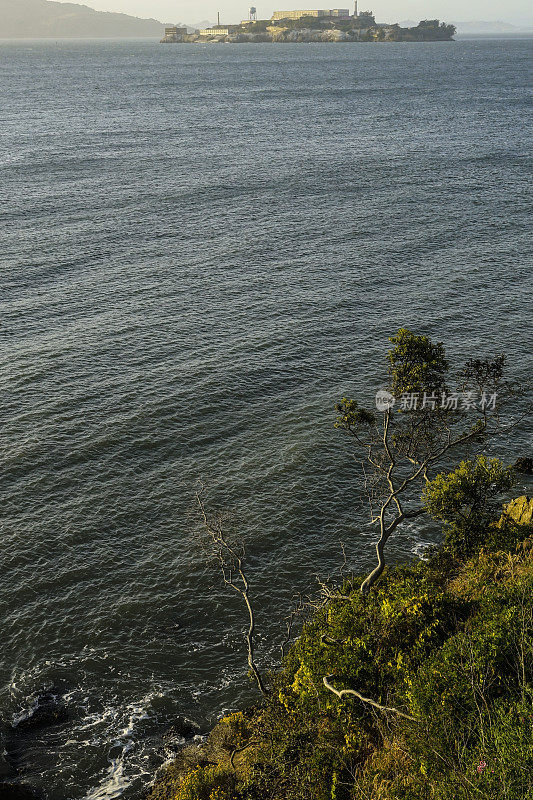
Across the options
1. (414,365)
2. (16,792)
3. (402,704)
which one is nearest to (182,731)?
(16,792)

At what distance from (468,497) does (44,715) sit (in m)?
25.8

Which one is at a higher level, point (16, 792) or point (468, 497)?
point (468, 497)

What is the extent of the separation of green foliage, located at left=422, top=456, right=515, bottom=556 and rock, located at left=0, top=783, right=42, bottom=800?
2461 cm

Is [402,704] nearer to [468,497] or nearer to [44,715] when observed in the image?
[468,497]

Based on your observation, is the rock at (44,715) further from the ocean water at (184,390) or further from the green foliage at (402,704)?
the green foliage at (402,704)

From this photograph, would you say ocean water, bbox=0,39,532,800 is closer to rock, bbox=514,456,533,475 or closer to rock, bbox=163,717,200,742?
rock, bbox=163,717,200,742

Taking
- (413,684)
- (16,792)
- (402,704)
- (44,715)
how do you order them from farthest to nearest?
(44,715)
(16,792)
(402,704)
(413,684)

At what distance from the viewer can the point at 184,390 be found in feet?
206

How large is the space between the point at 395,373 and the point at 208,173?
10583 cm

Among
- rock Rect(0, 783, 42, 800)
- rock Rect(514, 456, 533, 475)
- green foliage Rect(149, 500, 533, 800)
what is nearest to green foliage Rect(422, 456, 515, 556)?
green foliage Rect(149, 500, 533, 800)

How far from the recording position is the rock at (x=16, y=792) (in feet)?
108

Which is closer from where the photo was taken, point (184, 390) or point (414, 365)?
point (414, 365)

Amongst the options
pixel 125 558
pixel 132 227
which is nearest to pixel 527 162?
pixel 132 227

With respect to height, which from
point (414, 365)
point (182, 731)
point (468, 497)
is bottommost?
point (182, 731)
